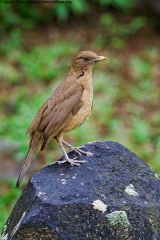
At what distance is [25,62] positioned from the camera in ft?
41.2

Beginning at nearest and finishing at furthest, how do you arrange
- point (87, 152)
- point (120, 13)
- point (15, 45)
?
point (87, 152), point (15, 45), point (120, 13)

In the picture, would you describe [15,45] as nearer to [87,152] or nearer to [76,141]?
[76,141]

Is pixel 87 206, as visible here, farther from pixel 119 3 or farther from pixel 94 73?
pixel 119 3

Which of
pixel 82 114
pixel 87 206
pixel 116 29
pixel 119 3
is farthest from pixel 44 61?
pixel 87 206

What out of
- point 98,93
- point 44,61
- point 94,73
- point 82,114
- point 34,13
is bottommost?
point 82,114

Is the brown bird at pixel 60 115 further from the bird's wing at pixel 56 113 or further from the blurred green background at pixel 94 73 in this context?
the blurred green background at pixel 94 73

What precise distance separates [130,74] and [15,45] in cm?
258

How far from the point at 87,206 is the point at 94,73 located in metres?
7.33

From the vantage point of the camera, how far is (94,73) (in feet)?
40.1


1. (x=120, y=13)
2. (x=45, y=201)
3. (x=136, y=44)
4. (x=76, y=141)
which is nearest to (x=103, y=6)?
(x=120, y=13)

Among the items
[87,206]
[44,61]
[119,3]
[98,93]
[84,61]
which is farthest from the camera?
[119,3]

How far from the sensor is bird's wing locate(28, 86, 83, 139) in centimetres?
600

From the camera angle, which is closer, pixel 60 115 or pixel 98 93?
pixel 60 115

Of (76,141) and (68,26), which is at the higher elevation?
(68,26)
